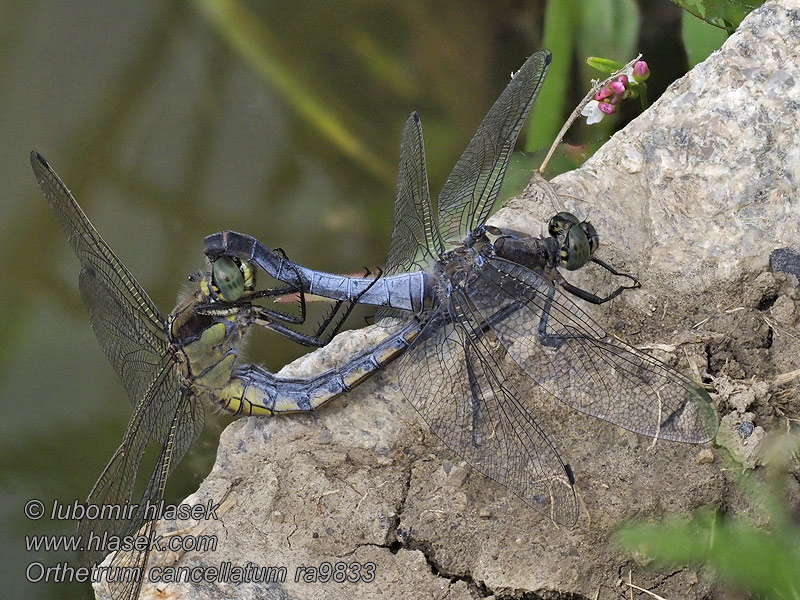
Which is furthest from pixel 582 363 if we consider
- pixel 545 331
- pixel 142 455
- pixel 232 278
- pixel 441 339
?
pixel 142 455

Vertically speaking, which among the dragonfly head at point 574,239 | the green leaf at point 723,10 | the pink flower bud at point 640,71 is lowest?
the dragonfly head at point 574,239

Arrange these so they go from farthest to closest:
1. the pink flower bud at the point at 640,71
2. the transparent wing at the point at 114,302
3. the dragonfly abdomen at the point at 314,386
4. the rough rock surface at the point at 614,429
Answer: the pink flower bud at the point at 640,71 → the transparent wing at the point at 114,302 → the dragonfly abdomen at the point at 314,386 → the rough rock surface at the point at 614,429

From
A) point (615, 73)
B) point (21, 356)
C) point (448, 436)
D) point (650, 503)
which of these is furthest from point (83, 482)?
point (615, 73)

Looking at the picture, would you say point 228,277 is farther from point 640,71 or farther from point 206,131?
point 640,71

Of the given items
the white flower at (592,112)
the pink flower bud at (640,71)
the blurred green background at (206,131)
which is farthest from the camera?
the blurred green background at (206,131)

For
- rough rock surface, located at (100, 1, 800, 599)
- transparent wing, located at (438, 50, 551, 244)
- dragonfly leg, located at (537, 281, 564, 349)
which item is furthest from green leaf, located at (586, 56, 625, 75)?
dragonfly leg, located at (537, 281, 564, 349)

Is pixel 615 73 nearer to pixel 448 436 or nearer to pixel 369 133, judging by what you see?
pixel 369 133

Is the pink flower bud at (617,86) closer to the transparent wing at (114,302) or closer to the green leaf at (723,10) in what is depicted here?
the green leaf at (723,10)

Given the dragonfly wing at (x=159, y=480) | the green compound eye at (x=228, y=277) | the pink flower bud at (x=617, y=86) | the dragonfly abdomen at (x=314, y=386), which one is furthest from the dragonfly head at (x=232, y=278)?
the pink flower bud at (x=617, y=86)

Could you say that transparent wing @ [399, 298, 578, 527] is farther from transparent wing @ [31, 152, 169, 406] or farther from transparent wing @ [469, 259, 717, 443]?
transparent wing @ [31, 152, 169, 406]
